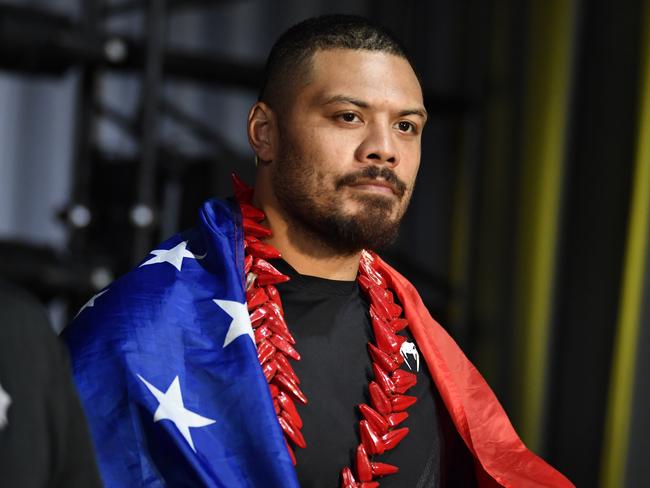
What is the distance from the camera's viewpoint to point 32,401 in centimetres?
58

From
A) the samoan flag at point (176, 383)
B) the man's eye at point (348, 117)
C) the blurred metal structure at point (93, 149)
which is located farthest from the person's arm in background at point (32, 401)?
the blurred metal structure at point (93, 149)

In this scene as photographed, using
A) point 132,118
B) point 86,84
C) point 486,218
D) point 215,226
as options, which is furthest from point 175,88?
point 215,226

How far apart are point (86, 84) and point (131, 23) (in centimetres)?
92

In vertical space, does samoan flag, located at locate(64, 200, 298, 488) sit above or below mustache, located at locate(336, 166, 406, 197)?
below

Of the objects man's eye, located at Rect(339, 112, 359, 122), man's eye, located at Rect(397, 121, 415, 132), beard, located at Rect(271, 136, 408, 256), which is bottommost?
beard, located at Rect(271, 136, 408, 256)

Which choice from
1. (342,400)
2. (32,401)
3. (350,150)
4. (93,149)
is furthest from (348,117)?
(93,149)

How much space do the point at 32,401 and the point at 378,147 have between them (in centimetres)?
62

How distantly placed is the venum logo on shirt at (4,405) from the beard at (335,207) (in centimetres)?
60

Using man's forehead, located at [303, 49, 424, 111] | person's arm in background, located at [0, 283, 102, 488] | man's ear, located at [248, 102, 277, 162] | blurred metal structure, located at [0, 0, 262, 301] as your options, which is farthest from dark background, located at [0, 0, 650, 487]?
person's arm in background, located at [0, 283, 102, 488]

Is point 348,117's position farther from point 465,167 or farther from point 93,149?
point 465,167

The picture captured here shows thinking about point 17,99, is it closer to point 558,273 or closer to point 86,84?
point 86,84

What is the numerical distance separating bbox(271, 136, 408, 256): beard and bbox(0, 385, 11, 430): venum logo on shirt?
0.60m

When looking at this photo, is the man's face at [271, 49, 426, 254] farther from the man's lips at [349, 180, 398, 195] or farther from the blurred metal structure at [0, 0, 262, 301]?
the blurred metal structure at [0, 0, 262, 301]

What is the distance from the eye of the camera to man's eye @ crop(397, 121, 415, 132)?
3.83ft
